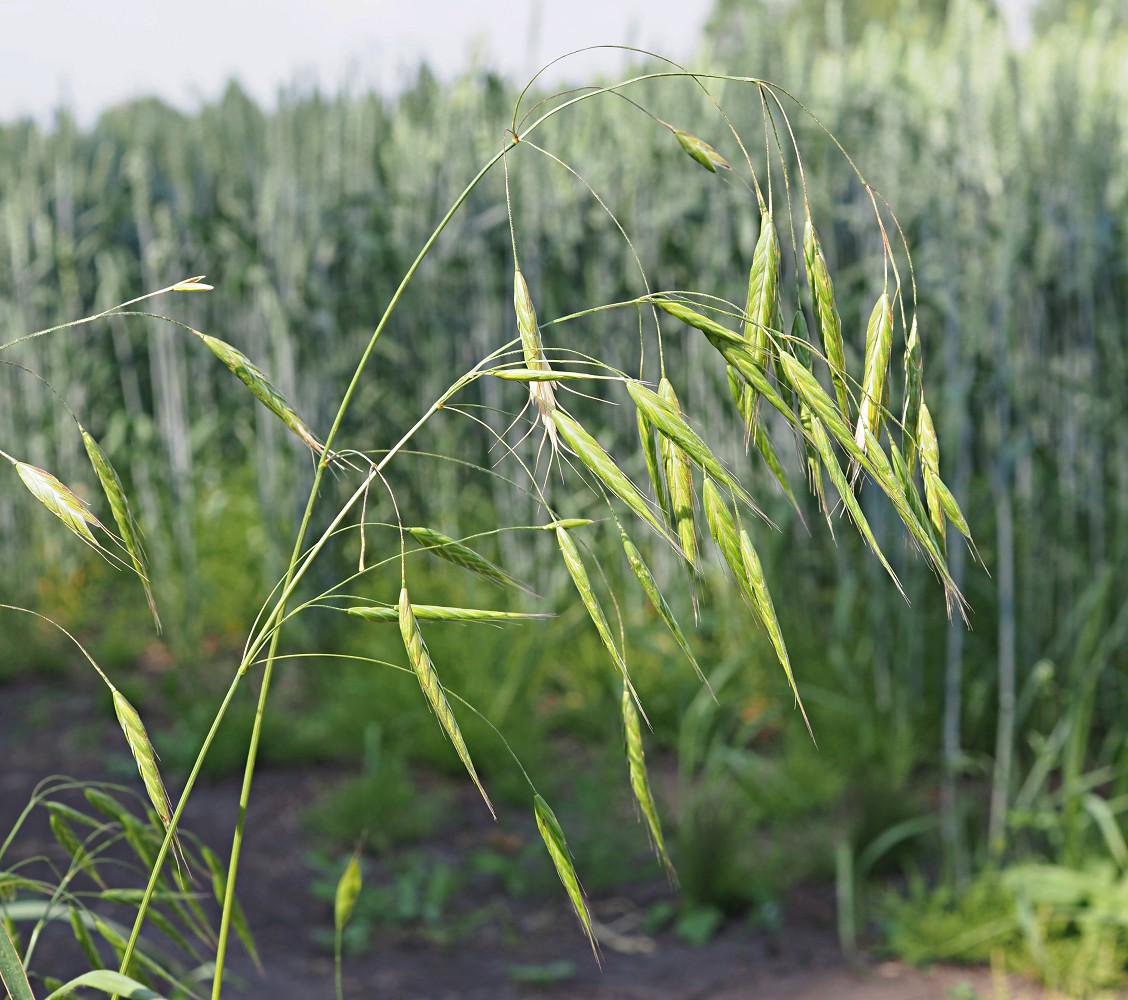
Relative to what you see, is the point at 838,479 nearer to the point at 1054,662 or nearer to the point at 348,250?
the point at 1054,662

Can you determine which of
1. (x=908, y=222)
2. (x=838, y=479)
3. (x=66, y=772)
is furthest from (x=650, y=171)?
(x=838, y=479)

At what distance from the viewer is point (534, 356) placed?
0.71 m

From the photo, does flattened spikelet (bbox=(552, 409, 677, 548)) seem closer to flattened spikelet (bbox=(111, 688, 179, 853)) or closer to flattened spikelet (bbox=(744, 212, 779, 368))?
flattened spikelet (bbox=(744, 212, 779, 368))

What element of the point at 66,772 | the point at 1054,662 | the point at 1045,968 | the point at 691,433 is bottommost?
the point at 66,772

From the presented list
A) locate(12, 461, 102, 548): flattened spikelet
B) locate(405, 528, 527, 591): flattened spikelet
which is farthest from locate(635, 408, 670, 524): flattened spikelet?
locate(12, 461, 102, 548): flattened spikelet

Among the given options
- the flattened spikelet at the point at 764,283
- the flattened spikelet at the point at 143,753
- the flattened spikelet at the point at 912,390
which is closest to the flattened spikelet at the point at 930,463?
the flattened spikelet at the point at 912,390

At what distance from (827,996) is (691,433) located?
1797 millimetres

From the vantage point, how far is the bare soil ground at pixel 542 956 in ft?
7.19

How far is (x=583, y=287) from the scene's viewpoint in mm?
4055

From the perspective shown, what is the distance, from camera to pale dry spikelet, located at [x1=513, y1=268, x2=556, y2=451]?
67 cm

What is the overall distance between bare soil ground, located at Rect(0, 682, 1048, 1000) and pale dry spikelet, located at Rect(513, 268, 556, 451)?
5.47 feet

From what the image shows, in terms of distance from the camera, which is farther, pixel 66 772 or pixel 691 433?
pixel 66 772

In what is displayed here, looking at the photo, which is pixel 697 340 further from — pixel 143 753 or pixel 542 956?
pixel 143 753

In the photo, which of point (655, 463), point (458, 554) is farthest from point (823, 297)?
point (458, 554)
